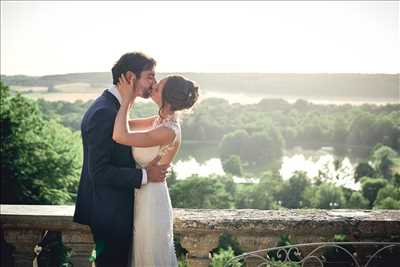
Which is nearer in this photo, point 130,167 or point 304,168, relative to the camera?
point 130,167

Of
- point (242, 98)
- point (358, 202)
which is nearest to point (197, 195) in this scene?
point (358, 202)

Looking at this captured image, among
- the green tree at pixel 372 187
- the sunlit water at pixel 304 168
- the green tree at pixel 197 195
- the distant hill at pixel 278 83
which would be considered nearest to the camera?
the green tree at pixel 197 195

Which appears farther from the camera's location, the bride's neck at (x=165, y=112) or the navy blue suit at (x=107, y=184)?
the bride's neck at (x=165, y=112)

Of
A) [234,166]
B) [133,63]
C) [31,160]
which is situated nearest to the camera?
[133,63]

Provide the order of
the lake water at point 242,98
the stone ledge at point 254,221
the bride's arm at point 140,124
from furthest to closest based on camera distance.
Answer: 1. the lake water at point 242,98
2. the bride's arm at point 140,124
3. the stone ledge at point 254,221

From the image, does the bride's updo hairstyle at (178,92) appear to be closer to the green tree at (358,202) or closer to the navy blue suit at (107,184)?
the navy blue suit at (107,184)

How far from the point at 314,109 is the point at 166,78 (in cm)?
7780

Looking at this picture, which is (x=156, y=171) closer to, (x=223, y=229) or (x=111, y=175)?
(x=111, y=175)

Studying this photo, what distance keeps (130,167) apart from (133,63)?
691mm

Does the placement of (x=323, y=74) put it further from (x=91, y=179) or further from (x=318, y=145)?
(x=91, y=179)

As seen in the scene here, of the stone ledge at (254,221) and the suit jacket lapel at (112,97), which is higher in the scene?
the suit jacket lapel at (112,97)

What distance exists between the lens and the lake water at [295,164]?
70625 mm

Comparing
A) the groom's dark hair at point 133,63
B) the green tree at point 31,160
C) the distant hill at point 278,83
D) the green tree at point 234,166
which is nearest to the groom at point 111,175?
the groom's dark hair at point 133,63

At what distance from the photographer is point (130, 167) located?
3.36 m
